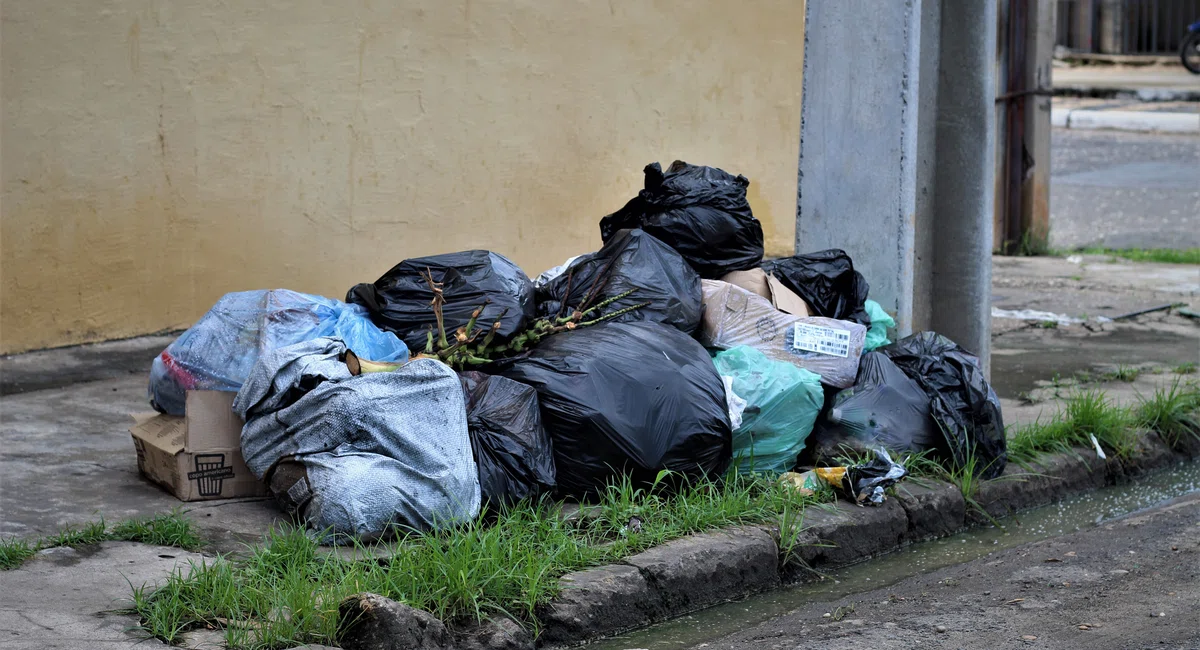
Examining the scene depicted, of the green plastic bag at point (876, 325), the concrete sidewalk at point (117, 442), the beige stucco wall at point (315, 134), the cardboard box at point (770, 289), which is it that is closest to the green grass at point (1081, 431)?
the concrete sidewalk at point (117, 442)

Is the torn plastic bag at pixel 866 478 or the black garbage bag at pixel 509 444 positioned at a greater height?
the black garbage bag at pixel 509 444

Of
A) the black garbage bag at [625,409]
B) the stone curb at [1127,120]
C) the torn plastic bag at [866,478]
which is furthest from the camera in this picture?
the stone curb at [1127,120]

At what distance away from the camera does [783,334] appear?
431 centimetres

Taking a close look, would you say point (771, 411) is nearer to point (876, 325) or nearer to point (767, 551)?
point (767, 551)

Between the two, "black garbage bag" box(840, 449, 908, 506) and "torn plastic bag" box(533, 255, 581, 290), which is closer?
"black garbage bag" box(840, 449, 908, 506)

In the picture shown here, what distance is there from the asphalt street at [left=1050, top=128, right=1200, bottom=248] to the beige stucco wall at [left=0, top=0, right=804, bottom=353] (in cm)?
404

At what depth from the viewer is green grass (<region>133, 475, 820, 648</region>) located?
2932mm

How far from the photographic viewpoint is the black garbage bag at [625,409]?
12.1ft

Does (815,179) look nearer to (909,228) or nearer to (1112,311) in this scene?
(909,228)

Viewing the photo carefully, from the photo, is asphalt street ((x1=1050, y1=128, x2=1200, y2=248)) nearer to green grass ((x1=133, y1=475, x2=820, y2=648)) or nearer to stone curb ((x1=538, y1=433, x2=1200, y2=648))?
stone curb ((x1=538, y1=433, x2=1200, y2=648))

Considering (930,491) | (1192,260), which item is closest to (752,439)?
(930,491)

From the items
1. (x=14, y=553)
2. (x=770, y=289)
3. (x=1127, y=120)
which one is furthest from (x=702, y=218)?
(x=1127, y=120)

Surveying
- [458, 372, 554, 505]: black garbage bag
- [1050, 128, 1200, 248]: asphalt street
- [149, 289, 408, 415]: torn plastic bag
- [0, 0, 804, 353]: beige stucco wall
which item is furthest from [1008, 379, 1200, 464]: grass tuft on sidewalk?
[1050, 128, 1200, 248]: asphalt street

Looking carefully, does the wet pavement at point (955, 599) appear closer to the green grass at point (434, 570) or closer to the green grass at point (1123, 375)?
the green grass at point (434, 570)
